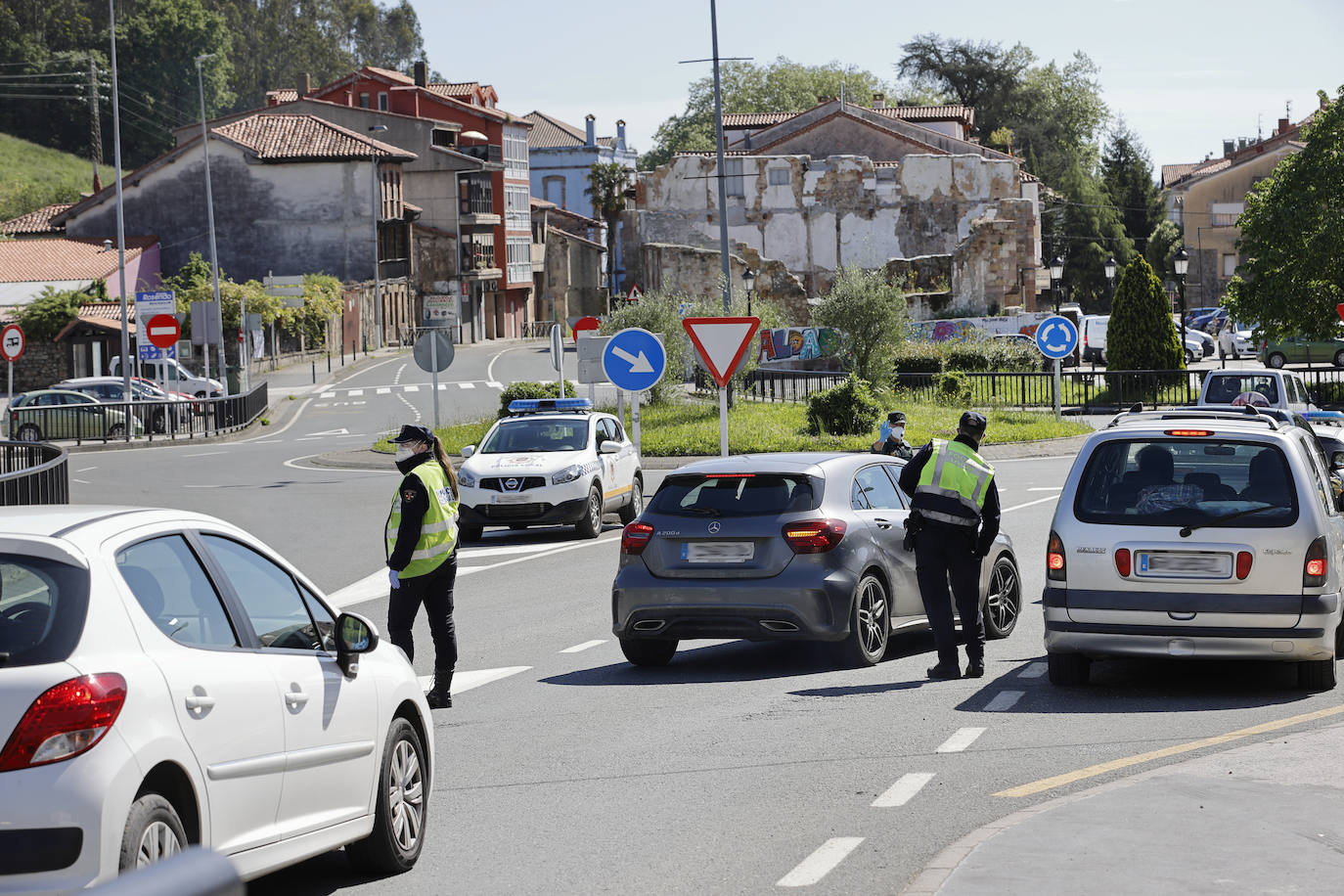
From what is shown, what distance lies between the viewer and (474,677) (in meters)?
Result: 11.9

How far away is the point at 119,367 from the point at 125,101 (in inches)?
2690

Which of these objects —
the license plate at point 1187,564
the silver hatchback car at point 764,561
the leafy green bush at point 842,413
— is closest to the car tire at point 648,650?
the silver hatchback car at point 764,561

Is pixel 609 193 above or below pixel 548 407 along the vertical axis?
above

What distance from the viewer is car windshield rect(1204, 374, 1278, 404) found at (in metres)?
28.7

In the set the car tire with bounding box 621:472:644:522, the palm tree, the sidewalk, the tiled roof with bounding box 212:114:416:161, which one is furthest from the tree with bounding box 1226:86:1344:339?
the palm tree

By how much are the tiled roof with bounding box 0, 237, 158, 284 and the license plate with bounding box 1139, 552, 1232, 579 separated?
232 ft

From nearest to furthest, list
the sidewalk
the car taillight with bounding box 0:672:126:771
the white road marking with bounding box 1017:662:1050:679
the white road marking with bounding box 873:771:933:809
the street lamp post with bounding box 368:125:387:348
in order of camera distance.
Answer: the car taillight with bounding box 0:672:126:771 < the sidewalk < the white road marking with bounding box 873:771:933:809 < the white road marking with bounding box 1017:662:1050:679 < the street lamp post with bounding box 368:125:387:348

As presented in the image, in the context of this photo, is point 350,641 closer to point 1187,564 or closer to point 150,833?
point 150,833

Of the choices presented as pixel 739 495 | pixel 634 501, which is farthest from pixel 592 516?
pixel 739 495

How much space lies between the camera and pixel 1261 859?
6133 millimetres

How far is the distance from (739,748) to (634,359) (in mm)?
13914

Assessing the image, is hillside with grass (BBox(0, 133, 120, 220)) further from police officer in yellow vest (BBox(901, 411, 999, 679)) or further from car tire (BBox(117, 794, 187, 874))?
car tire (BBox(117, 794, 187, 874))

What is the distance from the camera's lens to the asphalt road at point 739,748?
665cm

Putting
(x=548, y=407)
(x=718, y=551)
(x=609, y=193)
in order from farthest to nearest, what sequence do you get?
(x=609, y=193) → (x=548, y=407) → (x=718, y=551)
